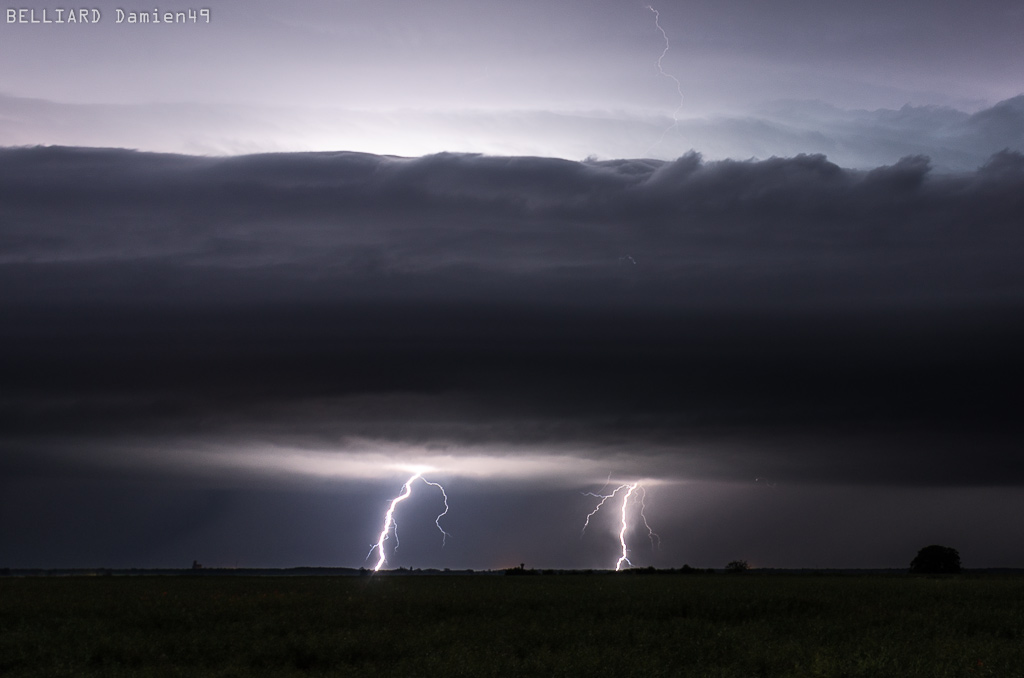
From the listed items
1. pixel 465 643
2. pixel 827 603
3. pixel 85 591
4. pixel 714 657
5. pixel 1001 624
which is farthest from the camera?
pixel 85 591

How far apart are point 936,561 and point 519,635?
15429cm

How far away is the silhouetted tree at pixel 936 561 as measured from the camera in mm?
176250

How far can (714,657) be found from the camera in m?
41.4

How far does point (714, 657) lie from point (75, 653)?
2827cm

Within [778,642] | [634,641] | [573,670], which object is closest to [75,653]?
[573,670]

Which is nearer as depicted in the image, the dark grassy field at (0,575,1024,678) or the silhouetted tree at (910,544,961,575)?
the dark grassy field at (0,575,1024,678)

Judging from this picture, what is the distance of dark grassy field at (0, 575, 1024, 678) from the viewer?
123 feet

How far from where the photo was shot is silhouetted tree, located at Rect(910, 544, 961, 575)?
176 metres

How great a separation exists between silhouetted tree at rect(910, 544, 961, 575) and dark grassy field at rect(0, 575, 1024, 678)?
11602 cm

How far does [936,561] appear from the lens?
17738 centimetres

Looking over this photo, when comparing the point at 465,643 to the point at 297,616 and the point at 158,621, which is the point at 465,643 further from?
the point at 158,621

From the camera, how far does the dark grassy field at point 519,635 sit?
3744cm

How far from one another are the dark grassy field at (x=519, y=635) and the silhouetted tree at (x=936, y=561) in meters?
116

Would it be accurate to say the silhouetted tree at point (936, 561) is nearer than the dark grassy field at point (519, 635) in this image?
No
